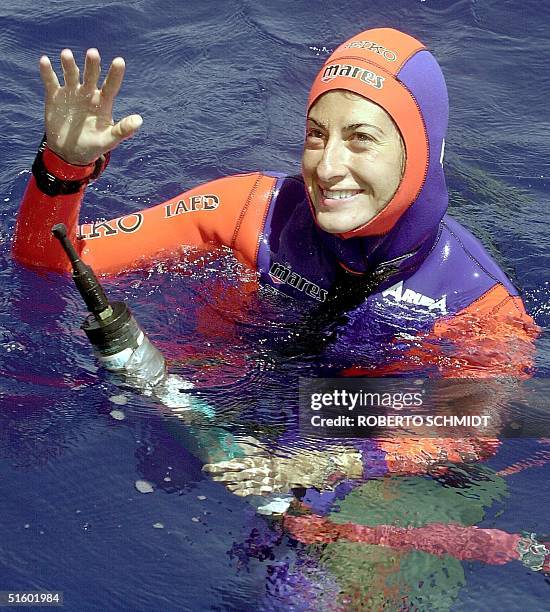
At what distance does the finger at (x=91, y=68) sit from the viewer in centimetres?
310

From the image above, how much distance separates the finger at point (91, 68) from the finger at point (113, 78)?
0.04 meters

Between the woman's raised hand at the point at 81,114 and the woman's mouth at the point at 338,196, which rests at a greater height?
the woman's raised hand at the point at 81,114

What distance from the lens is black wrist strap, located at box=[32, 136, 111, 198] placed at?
346cm

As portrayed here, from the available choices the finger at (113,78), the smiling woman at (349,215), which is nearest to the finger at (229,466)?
the smiling woman at (349,215)

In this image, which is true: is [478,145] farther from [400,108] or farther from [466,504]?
[466,504]

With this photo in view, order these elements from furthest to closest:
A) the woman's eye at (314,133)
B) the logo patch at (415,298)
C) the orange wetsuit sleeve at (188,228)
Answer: the orange wetsuit sleeve at (188,228), the logo patch at (415,298), the woman's eye at (314,133)

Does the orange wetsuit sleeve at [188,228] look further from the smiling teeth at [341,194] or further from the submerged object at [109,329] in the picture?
the submerged object at [109,329]

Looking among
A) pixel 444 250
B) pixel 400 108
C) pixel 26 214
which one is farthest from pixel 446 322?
pixel 26 214

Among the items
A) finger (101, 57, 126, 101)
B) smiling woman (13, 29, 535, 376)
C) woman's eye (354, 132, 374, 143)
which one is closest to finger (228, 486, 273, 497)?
smiling woman (13, 29, 535, 376)

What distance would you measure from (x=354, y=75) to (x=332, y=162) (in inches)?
12.5

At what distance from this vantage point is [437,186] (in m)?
3.55

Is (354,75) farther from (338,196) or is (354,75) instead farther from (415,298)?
(415,298)

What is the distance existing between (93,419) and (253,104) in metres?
3.04

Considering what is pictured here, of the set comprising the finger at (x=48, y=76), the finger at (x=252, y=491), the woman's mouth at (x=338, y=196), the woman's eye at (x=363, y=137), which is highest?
the finger at (x=48, y=76)
